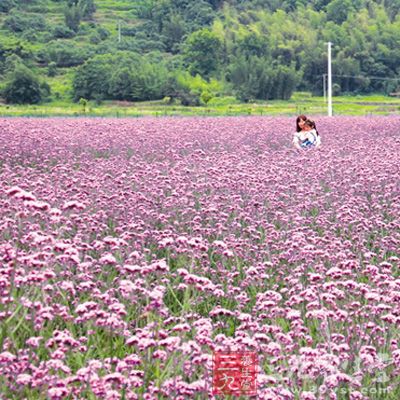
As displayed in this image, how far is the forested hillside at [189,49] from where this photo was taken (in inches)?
3339

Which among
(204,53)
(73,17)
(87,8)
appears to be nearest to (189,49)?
(204,53)

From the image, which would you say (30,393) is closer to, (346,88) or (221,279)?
(221,279)

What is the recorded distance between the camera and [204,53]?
112 m

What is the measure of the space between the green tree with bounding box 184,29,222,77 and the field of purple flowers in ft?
320

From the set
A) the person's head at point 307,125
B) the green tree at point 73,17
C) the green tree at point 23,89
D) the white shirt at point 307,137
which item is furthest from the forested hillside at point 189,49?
the white shirt at point 307,137

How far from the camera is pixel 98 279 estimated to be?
506 cm

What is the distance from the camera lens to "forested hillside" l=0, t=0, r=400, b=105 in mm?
84812

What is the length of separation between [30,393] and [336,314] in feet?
4.78

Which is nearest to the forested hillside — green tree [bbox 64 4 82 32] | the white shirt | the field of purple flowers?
green tree [bbox 64 4 82 32]

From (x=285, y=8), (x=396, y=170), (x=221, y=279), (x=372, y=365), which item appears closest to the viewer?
(x=372, y=365)

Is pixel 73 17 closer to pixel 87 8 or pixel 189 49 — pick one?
pixel 87 8

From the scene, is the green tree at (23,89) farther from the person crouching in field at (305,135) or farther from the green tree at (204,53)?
the person crouching in field at (305,135)

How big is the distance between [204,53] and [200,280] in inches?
4312

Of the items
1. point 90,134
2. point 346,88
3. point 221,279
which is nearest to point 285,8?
point 346,88
